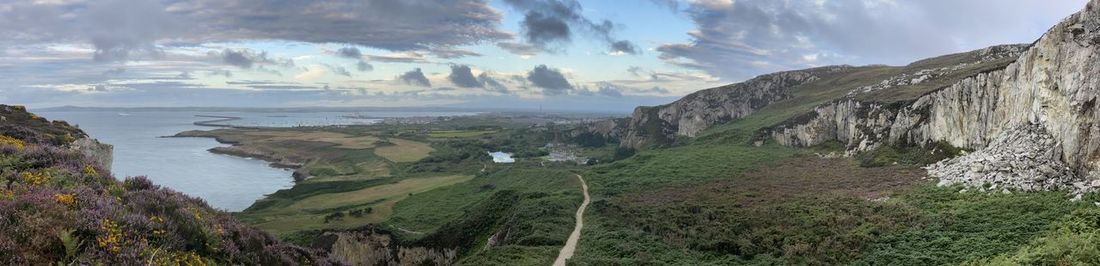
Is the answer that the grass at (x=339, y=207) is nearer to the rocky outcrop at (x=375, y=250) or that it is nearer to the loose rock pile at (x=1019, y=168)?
the rocky outcrop at (x=375, y=250)

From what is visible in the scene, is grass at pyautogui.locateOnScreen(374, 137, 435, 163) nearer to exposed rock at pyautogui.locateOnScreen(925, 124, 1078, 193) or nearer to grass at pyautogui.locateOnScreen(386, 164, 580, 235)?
grass at pyautogui.locateOnScreen(386, 164, 580, 235)

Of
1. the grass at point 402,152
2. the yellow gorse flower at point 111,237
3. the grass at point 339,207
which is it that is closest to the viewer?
the yellow gorse flower at point 111,237

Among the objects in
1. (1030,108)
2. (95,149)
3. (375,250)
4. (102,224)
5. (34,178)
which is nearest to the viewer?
(102,224)

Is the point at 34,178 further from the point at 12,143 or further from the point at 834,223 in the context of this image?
the point at 834,223

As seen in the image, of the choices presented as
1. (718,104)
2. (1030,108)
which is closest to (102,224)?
(1030,108)

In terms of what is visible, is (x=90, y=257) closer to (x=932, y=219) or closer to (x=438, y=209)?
(x=932, y=219)

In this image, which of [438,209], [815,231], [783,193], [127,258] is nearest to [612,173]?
[438,209]

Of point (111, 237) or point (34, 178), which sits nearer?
point (111, 237)

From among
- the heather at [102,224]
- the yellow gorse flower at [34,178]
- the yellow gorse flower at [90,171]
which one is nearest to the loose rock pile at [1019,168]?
the heather at [102,224]
